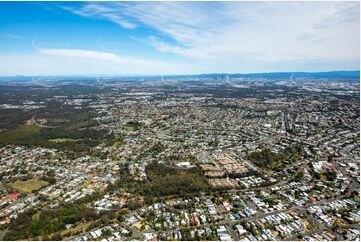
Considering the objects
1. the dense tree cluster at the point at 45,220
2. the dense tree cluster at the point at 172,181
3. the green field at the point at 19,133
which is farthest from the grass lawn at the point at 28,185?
the green field at the point at 19,133

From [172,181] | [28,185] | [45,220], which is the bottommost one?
[28,185]

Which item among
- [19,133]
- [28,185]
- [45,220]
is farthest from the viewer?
[19,133]

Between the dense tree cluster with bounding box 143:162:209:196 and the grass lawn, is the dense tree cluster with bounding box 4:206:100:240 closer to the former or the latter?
the grass lawn

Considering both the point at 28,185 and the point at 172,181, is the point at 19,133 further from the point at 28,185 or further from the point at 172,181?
the point at 172,181

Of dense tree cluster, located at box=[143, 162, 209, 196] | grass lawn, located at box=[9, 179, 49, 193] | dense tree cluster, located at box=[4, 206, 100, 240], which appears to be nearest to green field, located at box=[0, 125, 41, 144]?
grass lawn, located at box=[9, 179, 49, 193]

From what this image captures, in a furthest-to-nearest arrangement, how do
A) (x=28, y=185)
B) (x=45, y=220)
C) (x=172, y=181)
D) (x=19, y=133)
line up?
(x=19, y=133) → (x=28, y=185) → (x=172, y=181) → (x=45, y=220)

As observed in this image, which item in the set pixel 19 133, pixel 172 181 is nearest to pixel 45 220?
pixel 172 181

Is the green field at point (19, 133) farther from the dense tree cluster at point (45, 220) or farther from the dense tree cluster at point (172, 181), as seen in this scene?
the dense tree cluster at point (172, 181)

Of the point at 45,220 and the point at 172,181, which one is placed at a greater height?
the point at 172,181
